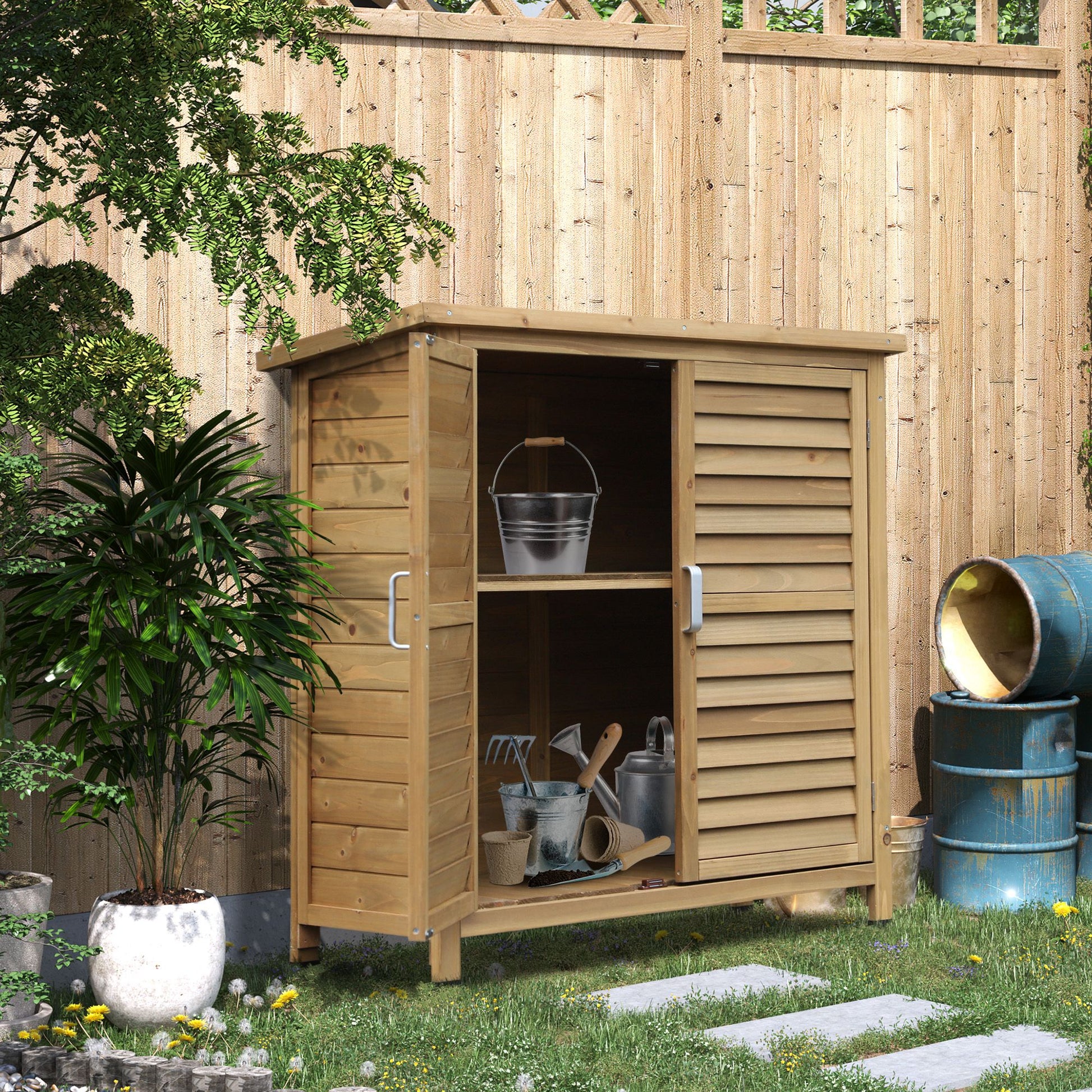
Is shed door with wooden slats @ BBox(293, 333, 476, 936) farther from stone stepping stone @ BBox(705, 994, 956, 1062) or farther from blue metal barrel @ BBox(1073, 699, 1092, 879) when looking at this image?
blue metal barrel @ BBox(1073, 699, 1092, 879)

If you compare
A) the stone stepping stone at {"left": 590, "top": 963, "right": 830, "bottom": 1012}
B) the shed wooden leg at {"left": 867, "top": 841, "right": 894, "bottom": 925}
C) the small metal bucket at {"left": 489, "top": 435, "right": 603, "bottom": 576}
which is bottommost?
the stone stepping stone at {"left": 590, "top": 963, "right": 830, "bottom": 1012}

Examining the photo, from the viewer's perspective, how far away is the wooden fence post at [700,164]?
4.88 meters

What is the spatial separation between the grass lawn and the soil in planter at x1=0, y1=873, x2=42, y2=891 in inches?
17.9

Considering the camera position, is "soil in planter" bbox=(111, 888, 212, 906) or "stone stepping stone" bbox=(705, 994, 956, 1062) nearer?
"stone stepping stone" bbox=(705, 994, 956, 1062)

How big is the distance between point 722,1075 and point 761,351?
210 cm

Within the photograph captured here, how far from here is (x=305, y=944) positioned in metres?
3.89

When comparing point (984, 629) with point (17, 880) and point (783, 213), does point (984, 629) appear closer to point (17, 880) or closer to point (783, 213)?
point (783, 213)

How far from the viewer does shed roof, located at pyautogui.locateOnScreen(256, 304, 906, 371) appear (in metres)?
3.53

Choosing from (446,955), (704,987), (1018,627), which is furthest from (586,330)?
(1018,627)

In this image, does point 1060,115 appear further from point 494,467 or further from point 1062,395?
point 494,467

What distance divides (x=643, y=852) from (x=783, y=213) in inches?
95.4

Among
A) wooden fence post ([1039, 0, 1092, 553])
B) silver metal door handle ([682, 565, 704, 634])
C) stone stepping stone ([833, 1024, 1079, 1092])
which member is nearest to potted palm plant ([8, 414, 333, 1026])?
silver metal door handle ([682, 565, 704, 634])

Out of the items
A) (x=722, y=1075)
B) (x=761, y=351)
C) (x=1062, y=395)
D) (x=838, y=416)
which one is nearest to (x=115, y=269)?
(x=761, y=351)

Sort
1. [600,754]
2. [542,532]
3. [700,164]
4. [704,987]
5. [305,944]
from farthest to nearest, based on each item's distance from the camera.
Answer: [700,164] → [600,754] → [542,532] → [305,944] → [704,987]
